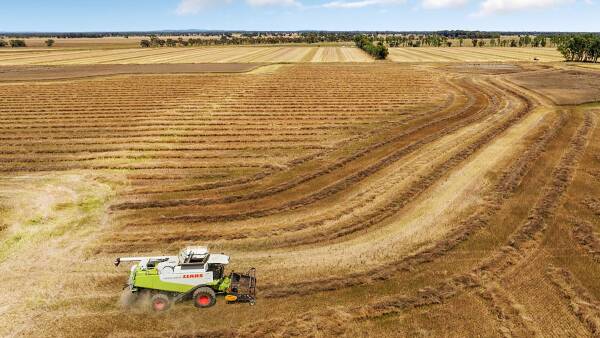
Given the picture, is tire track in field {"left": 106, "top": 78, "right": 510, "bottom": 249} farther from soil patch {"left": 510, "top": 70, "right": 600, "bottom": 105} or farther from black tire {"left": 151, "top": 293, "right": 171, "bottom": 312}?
soil patch {"left": 510, "top": 70, "right": 600, "bottom": 105}

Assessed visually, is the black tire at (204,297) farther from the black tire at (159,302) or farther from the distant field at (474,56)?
the distant field at (474,56)

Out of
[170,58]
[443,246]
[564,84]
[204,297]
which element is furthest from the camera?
[170,58]

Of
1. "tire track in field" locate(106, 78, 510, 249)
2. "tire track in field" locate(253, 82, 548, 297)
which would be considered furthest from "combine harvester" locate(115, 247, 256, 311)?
"tire track in field" locate(106, 78, 510, 249)

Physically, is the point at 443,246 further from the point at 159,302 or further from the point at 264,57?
the point at 264,57

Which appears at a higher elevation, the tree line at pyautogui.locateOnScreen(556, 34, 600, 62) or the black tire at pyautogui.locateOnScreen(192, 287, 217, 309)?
the tree line at pyautogui.locateOnScreen(556, 34, 600, 62)

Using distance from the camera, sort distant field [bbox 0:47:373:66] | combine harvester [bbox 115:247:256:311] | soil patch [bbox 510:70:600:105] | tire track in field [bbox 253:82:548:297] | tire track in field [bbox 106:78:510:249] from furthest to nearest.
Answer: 1. distant field [bbox 0:47:373:66]
2. soil patch [bbox 510:70:600:105]
3. tire track in field [bbox 106:78:510:249]
4. tire track in field [bbox 253:82:548:297]
5. combine harvester [bbox 115:247:256:311]

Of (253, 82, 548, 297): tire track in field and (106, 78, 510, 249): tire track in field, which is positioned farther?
(106, 78, 510, 249): tire track in field

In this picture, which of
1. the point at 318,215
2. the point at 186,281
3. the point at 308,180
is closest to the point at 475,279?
the point at 318,215

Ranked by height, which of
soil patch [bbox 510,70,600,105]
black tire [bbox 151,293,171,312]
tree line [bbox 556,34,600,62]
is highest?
tree line [bbox 556,34,600,62]
